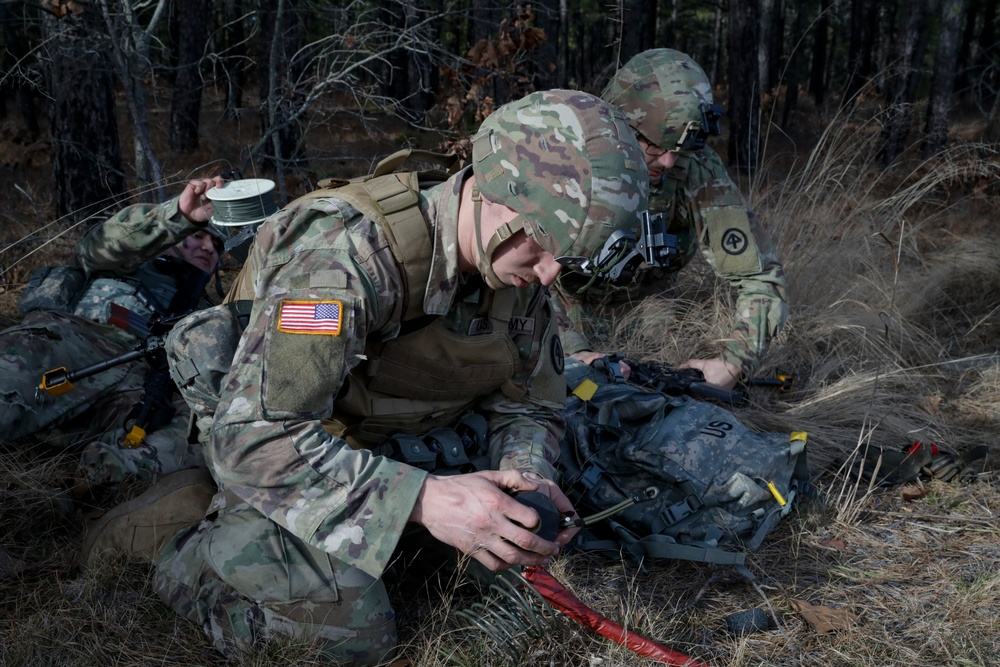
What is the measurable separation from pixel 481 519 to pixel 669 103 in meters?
2.61

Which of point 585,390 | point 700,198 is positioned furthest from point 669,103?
point 585,390

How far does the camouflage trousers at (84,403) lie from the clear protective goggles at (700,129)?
8.15 ft

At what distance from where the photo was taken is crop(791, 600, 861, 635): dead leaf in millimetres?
2389

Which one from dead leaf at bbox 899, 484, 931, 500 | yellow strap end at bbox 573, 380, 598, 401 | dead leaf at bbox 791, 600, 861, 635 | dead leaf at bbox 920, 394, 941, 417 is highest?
yellow strap end at bbox 573, 380, 598, 401

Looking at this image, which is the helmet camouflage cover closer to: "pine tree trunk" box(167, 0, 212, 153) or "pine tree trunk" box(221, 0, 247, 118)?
"pine tree trunk" box(221, 0, 247, 118)

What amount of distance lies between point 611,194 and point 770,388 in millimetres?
2393

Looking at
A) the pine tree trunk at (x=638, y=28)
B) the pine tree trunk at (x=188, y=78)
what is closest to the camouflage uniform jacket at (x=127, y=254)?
the pine tree trunk at (x=188, y=78)

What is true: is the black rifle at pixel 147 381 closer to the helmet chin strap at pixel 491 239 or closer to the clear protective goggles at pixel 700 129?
the helmet chin strap at pixel 491 239

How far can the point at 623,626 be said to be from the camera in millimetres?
2273

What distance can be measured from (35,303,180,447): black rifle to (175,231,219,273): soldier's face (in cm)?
67

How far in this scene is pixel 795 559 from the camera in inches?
110

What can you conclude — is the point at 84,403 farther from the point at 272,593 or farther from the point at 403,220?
the point at 403,220

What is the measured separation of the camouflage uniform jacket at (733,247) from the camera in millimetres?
3916

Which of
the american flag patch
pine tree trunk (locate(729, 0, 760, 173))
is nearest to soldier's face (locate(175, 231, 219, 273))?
the american flag patch
